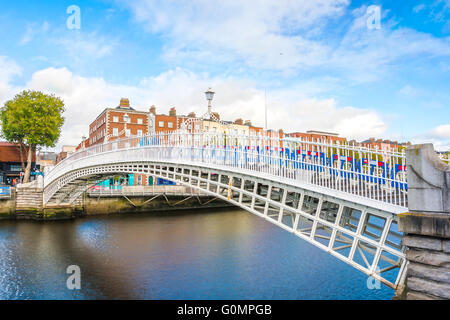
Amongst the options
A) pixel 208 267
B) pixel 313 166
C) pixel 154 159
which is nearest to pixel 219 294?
pixel 208 267

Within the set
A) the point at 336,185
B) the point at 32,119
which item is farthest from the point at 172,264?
the point at 32,119

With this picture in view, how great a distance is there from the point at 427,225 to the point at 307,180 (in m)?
3.07

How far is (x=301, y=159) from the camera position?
849cm

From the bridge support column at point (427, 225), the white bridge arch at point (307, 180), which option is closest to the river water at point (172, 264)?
the white bridge arch at point (307, 180)

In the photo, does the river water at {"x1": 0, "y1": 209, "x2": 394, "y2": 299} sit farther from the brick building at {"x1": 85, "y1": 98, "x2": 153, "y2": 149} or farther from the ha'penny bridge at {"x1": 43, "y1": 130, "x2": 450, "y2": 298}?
the brick building at {"x1": 85, "y1": 98, "x2": 153, "y2": 149}

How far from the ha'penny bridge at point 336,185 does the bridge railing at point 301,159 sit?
25 mm

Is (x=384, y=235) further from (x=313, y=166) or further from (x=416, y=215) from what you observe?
(x=313, y=166)

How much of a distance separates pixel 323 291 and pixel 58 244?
15.9 meters

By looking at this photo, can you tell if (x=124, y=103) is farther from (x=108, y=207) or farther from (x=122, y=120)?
(x=108, y=207)

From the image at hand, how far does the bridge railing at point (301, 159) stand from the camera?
23.0 feet

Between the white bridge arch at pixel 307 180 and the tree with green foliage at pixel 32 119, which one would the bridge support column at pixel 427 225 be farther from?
the tree with green foliage at pixel 32 119

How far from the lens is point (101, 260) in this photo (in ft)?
53.0

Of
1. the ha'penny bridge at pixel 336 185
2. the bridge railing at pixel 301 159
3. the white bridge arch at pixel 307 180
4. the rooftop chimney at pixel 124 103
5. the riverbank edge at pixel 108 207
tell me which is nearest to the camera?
the ha'penny bridge at pixel 336 185

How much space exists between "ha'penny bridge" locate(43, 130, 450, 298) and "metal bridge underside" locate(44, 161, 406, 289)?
3 cm
